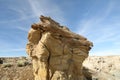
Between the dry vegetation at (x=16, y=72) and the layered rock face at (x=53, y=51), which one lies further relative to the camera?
the dry vegetation at (x=16, y=72)

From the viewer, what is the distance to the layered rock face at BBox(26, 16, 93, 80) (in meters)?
21.2

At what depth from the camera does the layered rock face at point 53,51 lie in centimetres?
2119

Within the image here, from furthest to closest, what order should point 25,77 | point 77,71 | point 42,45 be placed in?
point 25,77, point 77,71, point 42,45

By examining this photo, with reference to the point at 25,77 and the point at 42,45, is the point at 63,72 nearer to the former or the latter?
the point at 42,45

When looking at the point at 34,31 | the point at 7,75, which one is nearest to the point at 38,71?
the point at 34,31

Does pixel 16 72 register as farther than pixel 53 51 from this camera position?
Yes

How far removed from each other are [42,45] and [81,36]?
4777 millimetres

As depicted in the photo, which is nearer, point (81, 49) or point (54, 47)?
point (54, 47)

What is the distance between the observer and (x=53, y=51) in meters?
21.5

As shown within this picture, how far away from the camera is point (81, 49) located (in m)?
23.2

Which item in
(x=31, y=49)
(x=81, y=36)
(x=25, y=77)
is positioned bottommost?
(x=25, y=77)

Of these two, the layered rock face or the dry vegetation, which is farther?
the dry vegetation

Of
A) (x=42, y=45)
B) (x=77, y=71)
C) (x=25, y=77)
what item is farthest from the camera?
(x=25, y=77)

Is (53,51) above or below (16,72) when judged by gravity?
above
